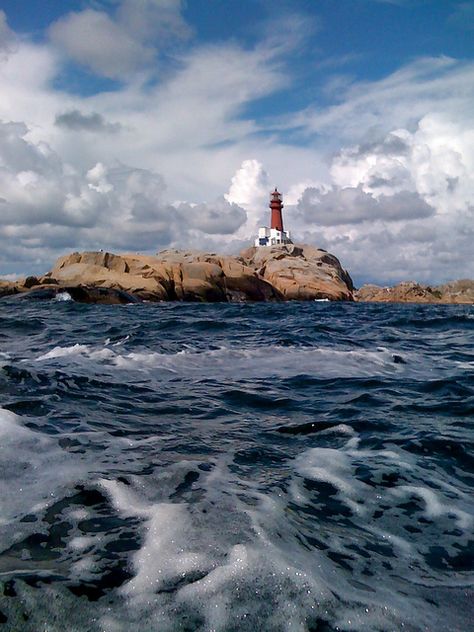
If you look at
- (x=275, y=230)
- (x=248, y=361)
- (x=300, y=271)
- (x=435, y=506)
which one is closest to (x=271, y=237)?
(x=275, y=230)

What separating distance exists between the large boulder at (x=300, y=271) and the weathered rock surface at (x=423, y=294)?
5.58m

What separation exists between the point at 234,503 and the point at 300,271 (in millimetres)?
57519

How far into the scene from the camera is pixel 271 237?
85688mm

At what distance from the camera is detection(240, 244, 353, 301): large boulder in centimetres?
5472

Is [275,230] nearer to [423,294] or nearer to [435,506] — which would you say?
[423,294]

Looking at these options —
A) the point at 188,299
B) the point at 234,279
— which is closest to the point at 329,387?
the point at 188,299

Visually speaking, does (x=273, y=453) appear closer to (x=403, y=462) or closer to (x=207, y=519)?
(x=403, y=462)

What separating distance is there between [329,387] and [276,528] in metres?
4.58

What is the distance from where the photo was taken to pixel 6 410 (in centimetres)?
534

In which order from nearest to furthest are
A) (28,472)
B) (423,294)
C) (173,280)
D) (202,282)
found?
1. (28,472)
2. (173,280)
3. (202,282)
4. (423,294)

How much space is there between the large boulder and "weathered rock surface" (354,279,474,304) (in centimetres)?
558

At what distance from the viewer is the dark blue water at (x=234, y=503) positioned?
2.23 meters

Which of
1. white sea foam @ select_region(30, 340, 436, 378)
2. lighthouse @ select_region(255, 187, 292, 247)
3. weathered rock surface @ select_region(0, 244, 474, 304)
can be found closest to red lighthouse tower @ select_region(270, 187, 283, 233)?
lighthouse @ select_region(255, 187, 292, 247)

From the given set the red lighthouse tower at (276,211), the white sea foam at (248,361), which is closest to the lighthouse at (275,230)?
the red lighthouse tower at (276,211)
